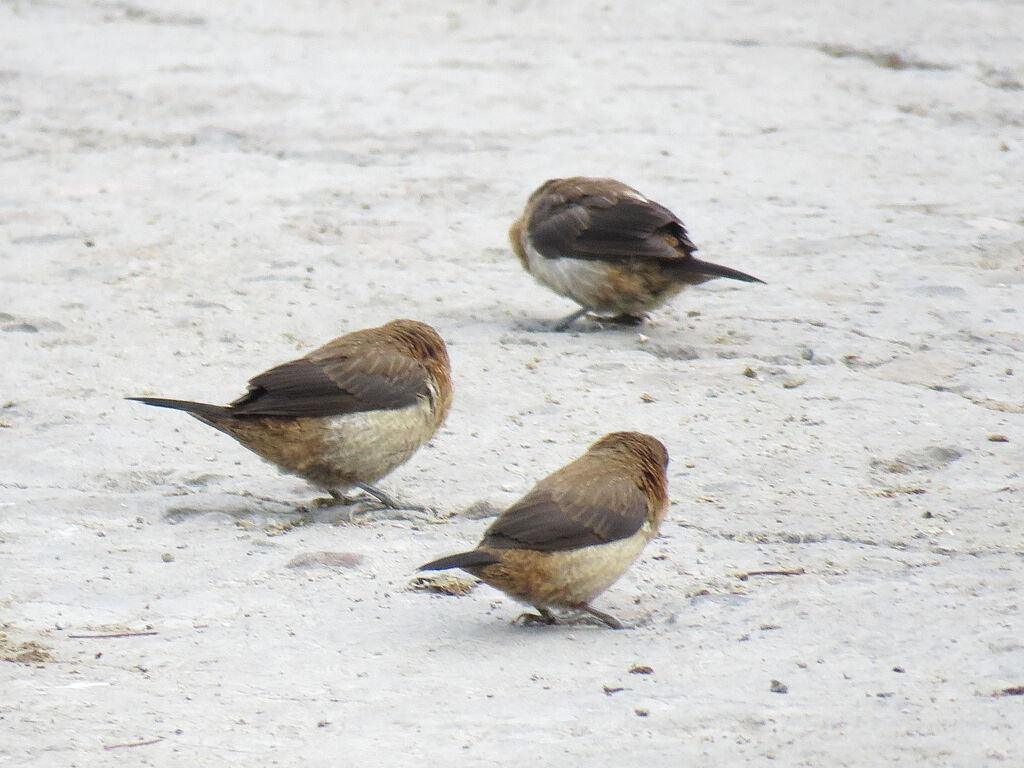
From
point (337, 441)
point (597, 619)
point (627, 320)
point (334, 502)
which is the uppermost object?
point (337, 441)

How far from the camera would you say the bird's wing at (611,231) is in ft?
24.2

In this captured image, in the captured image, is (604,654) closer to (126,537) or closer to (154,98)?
(126,537)

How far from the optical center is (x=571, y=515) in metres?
4.55

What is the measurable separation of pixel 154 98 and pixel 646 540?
765 cm

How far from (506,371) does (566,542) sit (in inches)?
99.0

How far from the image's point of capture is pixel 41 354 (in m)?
6.91

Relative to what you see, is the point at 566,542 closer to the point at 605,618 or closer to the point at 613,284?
the point at 605,618

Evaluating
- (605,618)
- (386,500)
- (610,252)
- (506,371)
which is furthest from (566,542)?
(610,252)

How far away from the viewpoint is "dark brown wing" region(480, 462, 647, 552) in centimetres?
448

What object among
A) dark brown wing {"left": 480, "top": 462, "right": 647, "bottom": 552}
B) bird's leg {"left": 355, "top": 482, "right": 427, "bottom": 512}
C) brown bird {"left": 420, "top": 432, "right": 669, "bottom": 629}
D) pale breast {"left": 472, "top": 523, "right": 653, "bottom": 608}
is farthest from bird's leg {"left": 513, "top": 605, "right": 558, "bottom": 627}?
bird's leg {"left": 355, "top": 482, "right": 427, "bottom": 512}

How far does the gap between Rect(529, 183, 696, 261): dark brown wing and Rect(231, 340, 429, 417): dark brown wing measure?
196 centimetres

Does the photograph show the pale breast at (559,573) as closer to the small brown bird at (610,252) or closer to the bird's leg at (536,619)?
the bird's leg at (536,619)

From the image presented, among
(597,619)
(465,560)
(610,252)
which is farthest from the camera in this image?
(610,252)

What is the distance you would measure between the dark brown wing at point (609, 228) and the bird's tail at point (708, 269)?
0.04 meters
